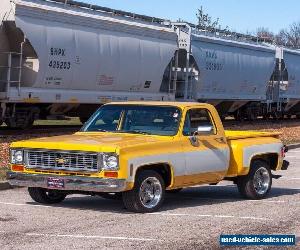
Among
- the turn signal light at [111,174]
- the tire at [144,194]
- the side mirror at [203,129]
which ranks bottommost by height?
the tire at [144,194]

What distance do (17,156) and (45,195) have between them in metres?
0.77

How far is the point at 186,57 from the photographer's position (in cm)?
2750

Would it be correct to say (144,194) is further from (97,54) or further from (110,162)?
(97,54)

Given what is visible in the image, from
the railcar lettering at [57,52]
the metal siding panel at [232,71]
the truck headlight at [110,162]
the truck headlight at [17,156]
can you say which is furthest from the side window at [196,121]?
the metal siding panel at [232,71]

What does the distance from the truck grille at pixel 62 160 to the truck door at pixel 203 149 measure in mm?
1547

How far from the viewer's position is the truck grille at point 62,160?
9328 mm

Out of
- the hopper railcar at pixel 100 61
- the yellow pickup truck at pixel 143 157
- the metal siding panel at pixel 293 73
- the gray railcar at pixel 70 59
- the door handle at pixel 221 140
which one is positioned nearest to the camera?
the yellow pickup truck at pixel 143 157

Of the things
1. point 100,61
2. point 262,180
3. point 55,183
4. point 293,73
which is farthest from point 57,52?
point 293,73

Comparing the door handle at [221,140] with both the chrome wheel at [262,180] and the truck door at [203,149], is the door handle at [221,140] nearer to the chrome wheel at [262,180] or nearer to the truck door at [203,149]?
the truck door at [203,149]

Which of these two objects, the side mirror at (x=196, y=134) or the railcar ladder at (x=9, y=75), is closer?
the side mirror at (x=196, y=134)

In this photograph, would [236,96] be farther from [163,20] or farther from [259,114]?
[163,20]

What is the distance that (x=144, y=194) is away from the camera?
9.59 m

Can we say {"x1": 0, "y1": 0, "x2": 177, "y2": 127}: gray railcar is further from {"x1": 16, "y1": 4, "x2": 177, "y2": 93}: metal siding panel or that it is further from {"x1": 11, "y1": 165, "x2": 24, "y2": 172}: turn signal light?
{"x1": 11, "y1": 165, "x2": 24, "y2": 172}: turn signal light

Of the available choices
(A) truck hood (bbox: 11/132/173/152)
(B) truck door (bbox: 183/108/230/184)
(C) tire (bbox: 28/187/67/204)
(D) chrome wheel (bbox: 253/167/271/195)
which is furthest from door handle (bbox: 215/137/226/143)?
(C) tire (bbox: 28/187/67/204)
